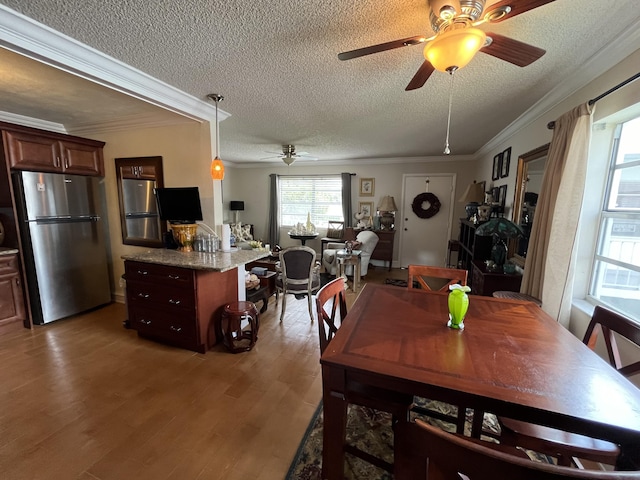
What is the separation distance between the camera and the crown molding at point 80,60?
1399 millimetres

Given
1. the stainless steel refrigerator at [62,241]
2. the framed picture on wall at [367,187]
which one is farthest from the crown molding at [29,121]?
the framed picture on wall at [367,187]

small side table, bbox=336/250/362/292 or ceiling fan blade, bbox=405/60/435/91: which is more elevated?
ceiling fan blade, bbox=405/60/435/91

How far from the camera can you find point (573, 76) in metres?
1.94

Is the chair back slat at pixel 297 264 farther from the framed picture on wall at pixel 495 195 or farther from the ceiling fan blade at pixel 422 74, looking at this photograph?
the framed picture on wall at pixel 495 195

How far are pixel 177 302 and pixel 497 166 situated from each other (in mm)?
4448

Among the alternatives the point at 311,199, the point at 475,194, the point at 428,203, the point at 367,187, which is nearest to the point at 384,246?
the point at 428,203

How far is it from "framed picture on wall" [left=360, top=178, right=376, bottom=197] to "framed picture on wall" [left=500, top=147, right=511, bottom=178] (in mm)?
2657

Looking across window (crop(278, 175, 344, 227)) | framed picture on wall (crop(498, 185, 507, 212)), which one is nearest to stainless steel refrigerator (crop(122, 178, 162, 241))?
window (crop(278, 175, 344, 227))

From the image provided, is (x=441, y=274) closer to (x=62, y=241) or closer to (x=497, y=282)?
(x=497, y=282)

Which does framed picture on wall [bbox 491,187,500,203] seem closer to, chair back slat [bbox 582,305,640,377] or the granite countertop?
chair back slat [bbox 582,305,640,377]

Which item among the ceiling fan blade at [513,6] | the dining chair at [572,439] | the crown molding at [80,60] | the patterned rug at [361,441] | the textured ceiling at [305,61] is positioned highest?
the textured ceiling at [305,61]

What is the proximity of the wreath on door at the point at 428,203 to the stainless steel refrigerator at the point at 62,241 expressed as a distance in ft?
17.7

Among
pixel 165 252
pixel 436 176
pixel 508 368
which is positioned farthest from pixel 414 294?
pixel 436 176

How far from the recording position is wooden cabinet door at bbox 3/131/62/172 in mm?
2557
